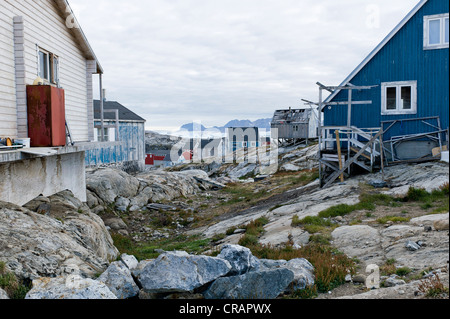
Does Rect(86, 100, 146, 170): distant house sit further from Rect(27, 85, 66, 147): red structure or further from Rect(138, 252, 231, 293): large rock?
Rect(138, 252, 231, 293): large rock

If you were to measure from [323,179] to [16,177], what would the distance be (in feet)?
48.4

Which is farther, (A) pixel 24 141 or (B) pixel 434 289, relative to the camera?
(A) pixel 24 141

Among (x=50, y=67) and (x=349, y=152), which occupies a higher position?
(x=50, y=67)

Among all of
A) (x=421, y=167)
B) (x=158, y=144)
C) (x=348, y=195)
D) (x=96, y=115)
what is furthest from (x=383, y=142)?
(x=158, y=144)

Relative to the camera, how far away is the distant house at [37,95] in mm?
11852

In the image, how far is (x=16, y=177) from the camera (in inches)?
501

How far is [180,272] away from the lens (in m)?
6.79

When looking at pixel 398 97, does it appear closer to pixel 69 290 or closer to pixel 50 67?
pixel 50 67

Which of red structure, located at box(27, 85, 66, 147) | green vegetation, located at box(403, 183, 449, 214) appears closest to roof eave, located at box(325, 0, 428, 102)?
green vegetation, located at box(403, 183, 449, 214)

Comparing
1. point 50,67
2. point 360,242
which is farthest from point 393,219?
point 50,67

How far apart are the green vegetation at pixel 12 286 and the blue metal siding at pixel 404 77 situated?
12.8 meters

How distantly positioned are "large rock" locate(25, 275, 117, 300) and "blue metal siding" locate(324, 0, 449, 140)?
11.9m

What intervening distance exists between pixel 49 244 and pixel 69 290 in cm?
306

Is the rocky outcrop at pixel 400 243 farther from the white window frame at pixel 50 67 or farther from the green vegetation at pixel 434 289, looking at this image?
the white window frame at pixel 50 67
